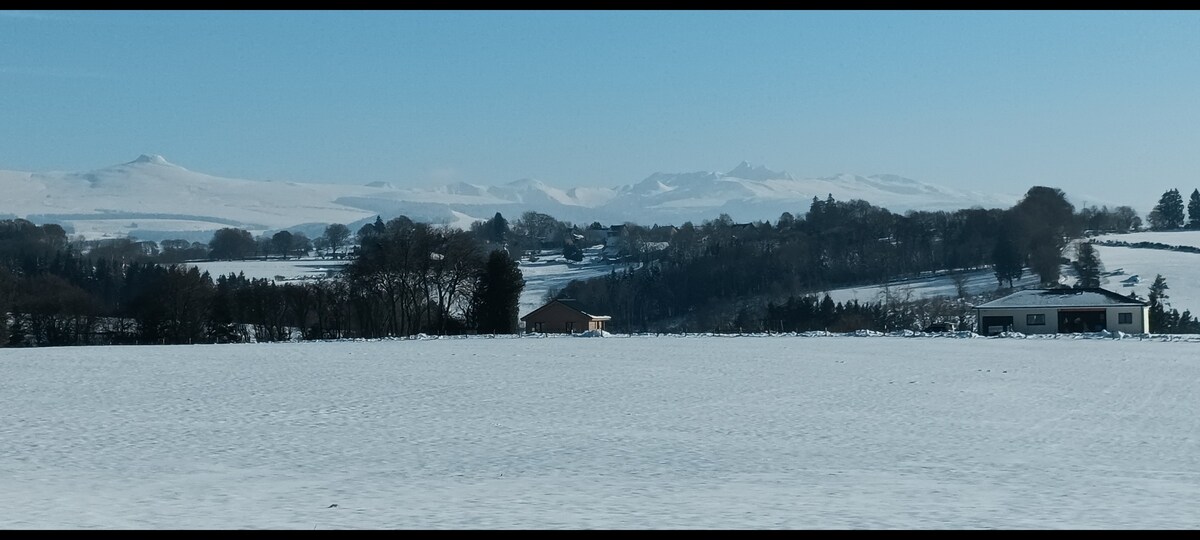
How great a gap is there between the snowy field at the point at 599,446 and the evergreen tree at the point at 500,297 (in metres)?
37.4

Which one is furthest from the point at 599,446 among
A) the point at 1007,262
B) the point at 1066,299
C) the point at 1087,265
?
the point at 1007,262

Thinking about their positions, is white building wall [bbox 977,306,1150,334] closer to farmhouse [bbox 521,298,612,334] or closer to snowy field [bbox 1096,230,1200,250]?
farmhouse [bbox 521,298,612,334]

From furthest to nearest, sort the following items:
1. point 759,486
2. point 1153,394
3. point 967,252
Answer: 1. point 967,252
2. point 1153,394
3. point 759,486

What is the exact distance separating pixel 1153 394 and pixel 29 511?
23.8 metres

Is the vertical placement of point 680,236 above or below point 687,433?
above

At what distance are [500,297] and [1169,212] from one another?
414 ft

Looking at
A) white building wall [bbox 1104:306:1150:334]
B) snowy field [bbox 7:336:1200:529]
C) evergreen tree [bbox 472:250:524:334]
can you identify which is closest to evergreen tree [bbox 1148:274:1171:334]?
white building wall [bbox 1104:306:1150:334]

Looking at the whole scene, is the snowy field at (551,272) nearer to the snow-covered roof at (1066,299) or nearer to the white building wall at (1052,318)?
the snow-covered roof at (1066,299)

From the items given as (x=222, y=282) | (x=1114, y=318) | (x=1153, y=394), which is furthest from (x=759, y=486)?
(x=222, y=282)

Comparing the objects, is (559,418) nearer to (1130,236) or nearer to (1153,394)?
(1153,394)

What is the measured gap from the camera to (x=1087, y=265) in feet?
352

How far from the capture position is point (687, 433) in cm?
2095

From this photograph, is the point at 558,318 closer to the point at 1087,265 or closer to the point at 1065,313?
the point at 1065,313

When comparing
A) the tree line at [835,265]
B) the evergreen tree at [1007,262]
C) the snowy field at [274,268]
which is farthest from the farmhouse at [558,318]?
the snowy field at [274,268]
